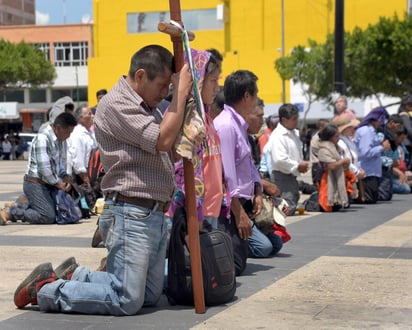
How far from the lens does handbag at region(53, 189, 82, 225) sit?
12680 mm

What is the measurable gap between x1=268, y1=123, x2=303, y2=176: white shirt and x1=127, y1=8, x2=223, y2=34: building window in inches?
1865

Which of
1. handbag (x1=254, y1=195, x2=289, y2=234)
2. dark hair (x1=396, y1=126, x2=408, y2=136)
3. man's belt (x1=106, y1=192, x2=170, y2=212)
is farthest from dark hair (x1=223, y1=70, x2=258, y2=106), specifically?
dark hair (x1=396, y1=126, x2=408, y2=136)

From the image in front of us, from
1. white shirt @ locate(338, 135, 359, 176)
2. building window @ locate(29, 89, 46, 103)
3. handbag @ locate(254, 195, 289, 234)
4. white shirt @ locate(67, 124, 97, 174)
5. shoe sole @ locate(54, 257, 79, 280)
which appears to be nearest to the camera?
shoe sole @ locate(54, 257, 79, 280)

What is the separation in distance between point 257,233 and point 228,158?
5.28 feet

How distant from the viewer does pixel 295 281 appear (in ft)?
25.5

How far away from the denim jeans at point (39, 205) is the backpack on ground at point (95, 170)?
2.67 feet

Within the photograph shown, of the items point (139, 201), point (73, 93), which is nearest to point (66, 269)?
point (139, 201)

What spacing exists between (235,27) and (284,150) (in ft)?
153

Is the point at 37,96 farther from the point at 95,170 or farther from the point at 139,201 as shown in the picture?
the point at 139,201

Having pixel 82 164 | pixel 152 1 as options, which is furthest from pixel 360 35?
pixel 82 164

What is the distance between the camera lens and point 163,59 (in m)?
6.17

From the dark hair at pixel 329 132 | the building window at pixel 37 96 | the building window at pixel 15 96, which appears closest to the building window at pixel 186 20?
the building window at pixel 37 96

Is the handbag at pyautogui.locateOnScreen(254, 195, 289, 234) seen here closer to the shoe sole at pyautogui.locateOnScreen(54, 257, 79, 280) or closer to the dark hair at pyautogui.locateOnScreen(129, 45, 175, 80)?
the shoe sole at pyautogui.locateOnScreen(54, 257, 79, 280)

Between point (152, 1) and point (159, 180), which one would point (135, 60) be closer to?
point (159, 180)
